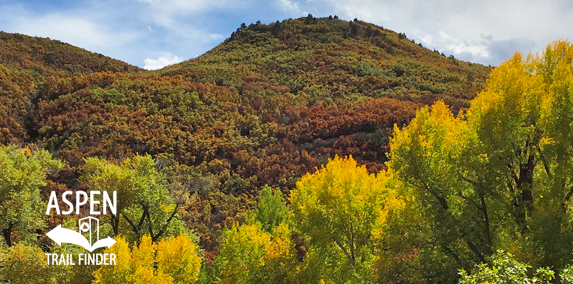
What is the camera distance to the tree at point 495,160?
9695mm

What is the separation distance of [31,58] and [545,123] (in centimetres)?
6221

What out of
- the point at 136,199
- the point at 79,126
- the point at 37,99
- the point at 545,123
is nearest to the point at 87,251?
the point at 136,199

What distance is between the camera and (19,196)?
1370 centimetres

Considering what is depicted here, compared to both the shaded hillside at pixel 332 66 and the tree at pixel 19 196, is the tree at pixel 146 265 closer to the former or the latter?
the tree at pixel 19 196

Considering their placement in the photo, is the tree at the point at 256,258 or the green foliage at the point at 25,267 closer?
the green foliage at the point at 25,267

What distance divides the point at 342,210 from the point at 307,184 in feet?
6.11

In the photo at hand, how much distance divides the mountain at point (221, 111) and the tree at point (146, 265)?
793cm

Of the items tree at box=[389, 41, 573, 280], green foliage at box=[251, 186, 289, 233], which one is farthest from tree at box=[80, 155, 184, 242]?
tree at box=[389, 41, 573, 280]

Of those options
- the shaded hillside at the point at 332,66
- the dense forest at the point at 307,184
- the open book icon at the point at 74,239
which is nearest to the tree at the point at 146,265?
the dense forest at the point at 307,184

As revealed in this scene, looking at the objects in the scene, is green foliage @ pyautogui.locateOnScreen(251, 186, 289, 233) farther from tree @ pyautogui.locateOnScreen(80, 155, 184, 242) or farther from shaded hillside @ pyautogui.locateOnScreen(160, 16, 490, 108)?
shaded hillside @ pyautogui.locateOnScreen(160, 16, 490, 108)

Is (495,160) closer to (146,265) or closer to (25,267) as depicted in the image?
(146,265)

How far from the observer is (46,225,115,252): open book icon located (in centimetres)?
1426

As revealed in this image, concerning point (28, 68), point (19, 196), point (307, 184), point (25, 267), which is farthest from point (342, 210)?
point (28, 68)

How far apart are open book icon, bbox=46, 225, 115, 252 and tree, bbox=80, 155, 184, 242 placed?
2.34 feet
